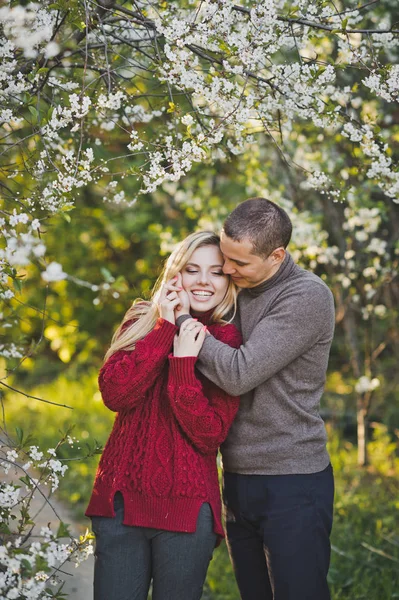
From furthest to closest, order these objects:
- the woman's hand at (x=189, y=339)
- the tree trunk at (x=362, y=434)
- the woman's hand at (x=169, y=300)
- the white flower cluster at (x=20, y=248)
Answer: the tree trunk at (x=362, y=434) < the woman's hand at (x=169, y=300) < the woman's hand at (x=189, y=339) < the white flower cluster at (x=20, y=248)

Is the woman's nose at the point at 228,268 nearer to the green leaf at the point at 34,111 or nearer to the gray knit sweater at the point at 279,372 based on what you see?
the gray knit sweater at the point at 279,372

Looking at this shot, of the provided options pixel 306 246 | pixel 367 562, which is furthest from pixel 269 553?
pixel 306 246

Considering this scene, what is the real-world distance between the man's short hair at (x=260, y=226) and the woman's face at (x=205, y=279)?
0.15m

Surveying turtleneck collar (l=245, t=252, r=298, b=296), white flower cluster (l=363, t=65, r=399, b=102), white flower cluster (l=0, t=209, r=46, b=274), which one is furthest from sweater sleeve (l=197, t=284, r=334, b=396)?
white flower cluster (l=363, t=65, r=399, b=102)

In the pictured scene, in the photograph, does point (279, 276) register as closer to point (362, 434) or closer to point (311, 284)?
point (311, 284)

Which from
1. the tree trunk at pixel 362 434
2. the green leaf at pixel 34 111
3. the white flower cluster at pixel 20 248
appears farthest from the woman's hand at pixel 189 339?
the tree trunk at pixel 362 434

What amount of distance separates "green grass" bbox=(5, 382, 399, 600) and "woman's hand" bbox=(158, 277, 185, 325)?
1.70 feet

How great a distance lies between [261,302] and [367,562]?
2.05 metres

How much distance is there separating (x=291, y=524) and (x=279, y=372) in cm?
51

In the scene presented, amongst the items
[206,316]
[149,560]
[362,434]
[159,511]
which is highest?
[206,316]

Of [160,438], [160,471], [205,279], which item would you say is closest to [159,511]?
[160,471]

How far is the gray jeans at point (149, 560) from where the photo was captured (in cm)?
211

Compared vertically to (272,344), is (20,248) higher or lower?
higher

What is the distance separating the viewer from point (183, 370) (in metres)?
2.17
